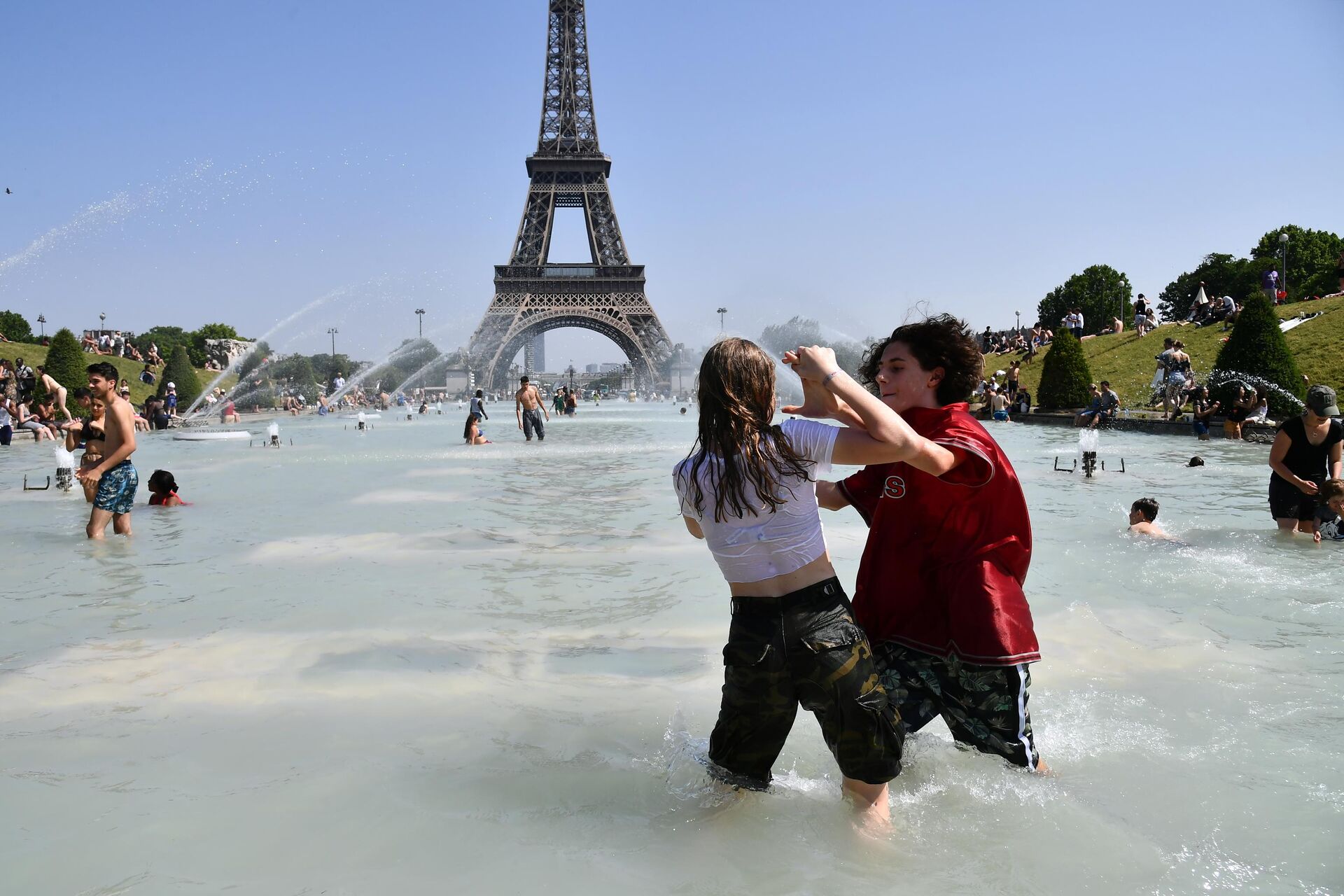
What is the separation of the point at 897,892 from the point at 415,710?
2.32 metres

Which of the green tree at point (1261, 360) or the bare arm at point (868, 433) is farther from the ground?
the green tree at point (1261, 360)

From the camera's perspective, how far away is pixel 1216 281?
7650 cm

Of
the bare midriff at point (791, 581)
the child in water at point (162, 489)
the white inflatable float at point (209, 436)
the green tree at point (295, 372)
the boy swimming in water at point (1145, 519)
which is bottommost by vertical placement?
the boy swimming in water at point (1145, 519)

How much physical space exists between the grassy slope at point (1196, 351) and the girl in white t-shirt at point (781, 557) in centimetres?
2195

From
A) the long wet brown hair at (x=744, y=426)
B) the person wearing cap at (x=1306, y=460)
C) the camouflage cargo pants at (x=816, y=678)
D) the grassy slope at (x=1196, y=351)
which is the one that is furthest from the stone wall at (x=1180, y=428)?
the long wet brown hair at (x=744, y=426)

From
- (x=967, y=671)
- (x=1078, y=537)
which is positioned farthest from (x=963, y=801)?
(x=1078, y=537)

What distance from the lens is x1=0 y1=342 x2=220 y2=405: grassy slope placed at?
46509mm

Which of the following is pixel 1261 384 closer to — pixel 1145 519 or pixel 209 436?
pixel 1145 519

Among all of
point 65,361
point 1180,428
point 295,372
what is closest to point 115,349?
point 295,372

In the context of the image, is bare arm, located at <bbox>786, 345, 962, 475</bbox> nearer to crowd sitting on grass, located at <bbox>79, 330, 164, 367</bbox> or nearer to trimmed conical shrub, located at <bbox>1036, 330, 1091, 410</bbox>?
trimmed conical shrub, located at <bbox>1036, 330, 1091, 410</bbox>

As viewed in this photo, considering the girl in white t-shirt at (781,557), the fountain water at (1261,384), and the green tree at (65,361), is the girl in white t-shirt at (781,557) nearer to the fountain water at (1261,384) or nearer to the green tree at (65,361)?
the fountain water at (1261,384)

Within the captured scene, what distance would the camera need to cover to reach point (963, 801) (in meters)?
3.03

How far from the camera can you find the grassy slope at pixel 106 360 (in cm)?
4651

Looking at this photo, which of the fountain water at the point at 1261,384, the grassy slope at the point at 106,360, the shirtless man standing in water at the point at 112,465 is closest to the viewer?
the shirtless man standing in water at the point at 112,465
